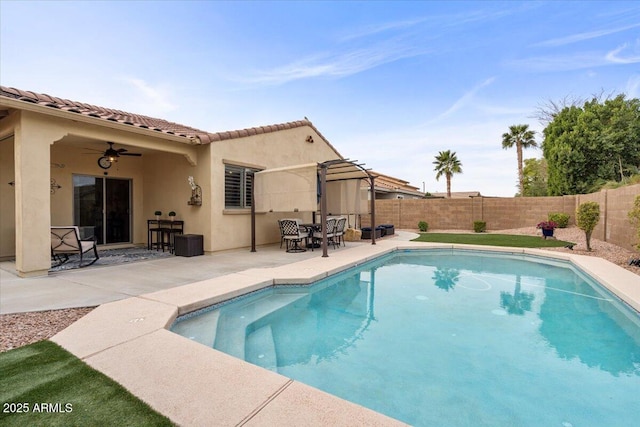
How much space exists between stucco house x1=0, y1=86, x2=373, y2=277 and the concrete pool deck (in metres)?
2.22

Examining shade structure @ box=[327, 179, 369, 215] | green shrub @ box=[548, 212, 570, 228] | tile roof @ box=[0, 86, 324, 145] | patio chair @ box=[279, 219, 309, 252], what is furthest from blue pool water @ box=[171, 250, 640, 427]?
green shrub @ box=[548, 212, 570, 228]

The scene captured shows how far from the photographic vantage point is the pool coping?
2.22 meters

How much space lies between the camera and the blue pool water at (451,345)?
2.93 m

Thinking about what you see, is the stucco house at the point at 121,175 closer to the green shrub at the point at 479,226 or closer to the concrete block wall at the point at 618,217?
the green shrub at the point at 479,226

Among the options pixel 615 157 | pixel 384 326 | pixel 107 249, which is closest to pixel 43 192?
pixel 107 249

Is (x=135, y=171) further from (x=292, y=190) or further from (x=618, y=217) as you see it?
(x=618, y=217)

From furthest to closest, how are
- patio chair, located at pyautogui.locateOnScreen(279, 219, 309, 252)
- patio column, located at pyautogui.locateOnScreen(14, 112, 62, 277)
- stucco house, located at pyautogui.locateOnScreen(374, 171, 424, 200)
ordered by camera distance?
stucco house, located at pyautogui.locateOnScreen(374, 171, 424, 200) → patio chair, located at pyautogui.locateOnScreen(279, 219, 309, 252) → patio column, located at pyautogui.locateOnScreen(14, 112, 62, 277)

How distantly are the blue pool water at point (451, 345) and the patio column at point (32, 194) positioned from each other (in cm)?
437

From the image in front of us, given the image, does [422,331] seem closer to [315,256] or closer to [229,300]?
[229,300]

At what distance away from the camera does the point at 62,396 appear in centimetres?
240

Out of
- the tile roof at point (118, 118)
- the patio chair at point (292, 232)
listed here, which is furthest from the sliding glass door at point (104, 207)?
the patio chair at point (292, 232)

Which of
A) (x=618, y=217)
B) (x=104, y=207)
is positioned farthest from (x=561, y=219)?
(x=104, y=207)

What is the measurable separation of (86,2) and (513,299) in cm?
1455

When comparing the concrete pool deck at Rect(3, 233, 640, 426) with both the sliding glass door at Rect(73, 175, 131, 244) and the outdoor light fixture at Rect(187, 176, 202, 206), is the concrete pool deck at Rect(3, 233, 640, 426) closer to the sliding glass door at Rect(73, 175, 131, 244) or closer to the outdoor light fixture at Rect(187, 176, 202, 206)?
the outdoor light fixture at Rect(187, 176, 202, 206)
